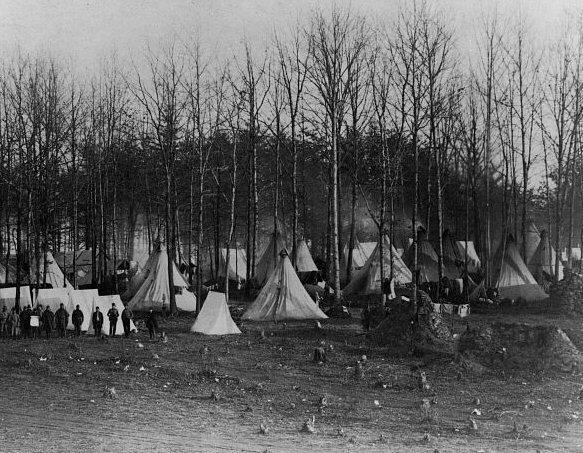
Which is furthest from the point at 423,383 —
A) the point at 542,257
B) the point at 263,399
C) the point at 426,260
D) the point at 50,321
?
the point at 542,257

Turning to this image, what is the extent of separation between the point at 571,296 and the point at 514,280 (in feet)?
14.4

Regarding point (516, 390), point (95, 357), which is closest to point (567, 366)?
point (516, 390)

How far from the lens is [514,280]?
94.3 feet

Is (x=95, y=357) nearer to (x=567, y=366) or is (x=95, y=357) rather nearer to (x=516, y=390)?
(x=516, y=390)

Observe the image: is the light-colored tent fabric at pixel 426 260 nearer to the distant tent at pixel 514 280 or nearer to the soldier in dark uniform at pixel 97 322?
the distant tent at pixel 514 280

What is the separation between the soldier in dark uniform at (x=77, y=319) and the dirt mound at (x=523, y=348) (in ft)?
37.2

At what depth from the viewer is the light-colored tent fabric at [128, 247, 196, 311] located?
27312mm

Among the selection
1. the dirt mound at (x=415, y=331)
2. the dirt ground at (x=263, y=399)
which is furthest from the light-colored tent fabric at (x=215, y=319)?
the dirt mound at (x=415, y=331)

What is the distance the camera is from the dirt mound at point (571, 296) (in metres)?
24.3

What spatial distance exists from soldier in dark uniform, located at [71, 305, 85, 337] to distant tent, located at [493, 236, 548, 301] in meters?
16.2

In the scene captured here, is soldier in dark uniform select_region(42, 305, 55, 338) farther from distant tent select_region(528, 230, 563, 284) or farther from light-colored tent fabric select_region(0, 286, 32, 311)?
distant tent select_region(528, 230, 563, 284)

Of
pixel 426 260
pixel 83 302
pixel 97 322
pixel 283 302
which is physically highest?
pixel 426 260

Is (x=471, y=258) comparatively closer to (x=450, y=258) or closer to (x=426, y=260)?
(x=450, y=258)

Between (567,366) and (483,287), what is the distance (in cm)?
1251
